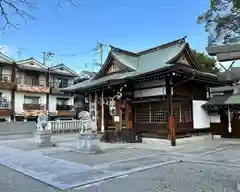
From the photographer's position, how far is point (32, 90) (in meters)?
30.3

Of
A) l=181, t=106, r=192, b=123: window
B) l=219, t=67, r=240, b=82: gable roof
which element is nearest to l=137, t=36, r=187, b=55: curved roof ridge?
l=181, t=106, r=192, b=123: window

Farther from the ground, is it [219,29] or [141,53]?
[219,29]

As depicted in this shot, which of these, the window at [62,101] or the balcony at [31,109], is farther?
the window at [62,101]

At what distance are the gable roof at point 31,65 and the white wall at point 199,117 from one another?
74.9 ft

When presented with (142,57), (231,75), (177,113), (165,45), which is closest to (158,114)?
(177,113)

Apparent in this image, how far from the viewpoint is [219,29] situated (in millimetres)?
16938

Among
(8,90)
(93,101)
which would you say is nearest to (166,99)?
(93,101)

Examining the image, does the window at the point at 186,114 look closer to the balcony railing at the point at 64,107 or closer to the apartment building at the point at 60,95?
the apartment building at the point at 60,95

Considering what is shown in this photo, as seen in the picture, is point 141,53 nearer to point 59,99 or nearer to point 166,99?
point 166,99

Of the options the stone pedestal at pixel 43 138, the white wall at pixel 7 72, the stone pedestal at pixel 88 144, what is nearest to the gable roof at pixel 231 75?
the stone pedestal at pixel 88 144

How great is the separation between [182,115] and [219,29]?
7.41 meters

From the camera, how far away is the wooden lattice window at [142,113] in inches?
548

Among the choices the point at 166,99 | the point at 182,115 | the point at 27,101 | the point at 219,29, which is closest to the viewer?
the point at 166,99

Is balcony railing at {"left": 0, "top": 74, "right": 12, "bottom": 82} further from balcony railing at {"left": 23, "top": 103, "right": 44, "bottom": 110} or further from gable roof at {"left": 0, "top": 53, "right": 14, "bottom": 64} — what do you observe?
balcony railing at {"left": 23, "top": 103, "right": 44, "bottom": 110}
